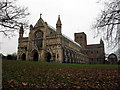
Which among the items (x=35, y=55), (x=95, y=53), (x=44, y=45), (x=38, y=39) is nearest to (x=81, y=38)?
(x=95, y=53)

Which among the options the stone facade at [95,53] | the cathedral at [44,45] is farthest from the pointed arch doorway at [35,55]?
the stone facade at [95,53]

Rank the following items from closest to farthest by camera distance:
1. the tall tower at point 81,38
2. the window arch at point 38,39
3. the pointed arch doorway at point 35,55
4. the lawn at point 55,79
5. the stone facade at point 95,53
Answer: the lawn at point 55,79, the pointed arch doorway at point 35,55, the window arch at point 38,39, the stone facade at point 95,53, the tall tower at point 81,38

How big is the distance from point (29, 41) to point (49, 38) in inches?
311

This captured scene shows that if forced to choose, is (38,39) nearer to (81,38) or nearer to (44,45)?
(44,45)

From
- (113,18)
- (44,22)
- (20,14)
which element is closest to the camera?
(113,18)

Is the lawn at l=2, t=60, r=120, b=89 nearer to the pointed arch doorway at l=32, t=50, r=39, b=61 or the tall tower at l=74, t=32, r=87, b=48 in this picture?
the pointed arch doorway at l=32, t=50, r=39, b=61

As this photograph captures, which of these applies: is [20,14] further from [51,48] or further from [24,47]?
[24,47]

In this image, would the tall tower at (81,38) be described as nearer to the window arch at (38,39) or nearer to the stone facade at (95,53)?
the stone facade at (95,53)

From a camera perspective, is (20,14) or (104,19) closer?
(104,19)

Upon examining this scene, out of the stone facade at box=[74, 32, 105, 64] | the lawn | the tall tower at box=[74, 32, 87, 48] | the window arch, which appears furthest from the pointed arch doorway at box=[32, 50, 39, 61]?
the tall tower at box=[74, 32, 87, 48]

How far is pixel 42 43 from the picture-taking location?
38.2 m

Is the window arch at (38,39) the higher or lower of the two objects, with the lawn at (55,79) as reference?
higher

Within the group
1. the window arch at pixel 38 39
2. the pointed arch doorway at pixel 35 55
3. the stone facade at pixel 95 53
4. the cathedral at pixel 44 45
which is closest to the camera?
the cathedral at pixel 44 45

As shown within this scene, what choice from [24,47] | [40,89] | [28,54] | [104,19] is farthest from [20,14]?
[24,47]
